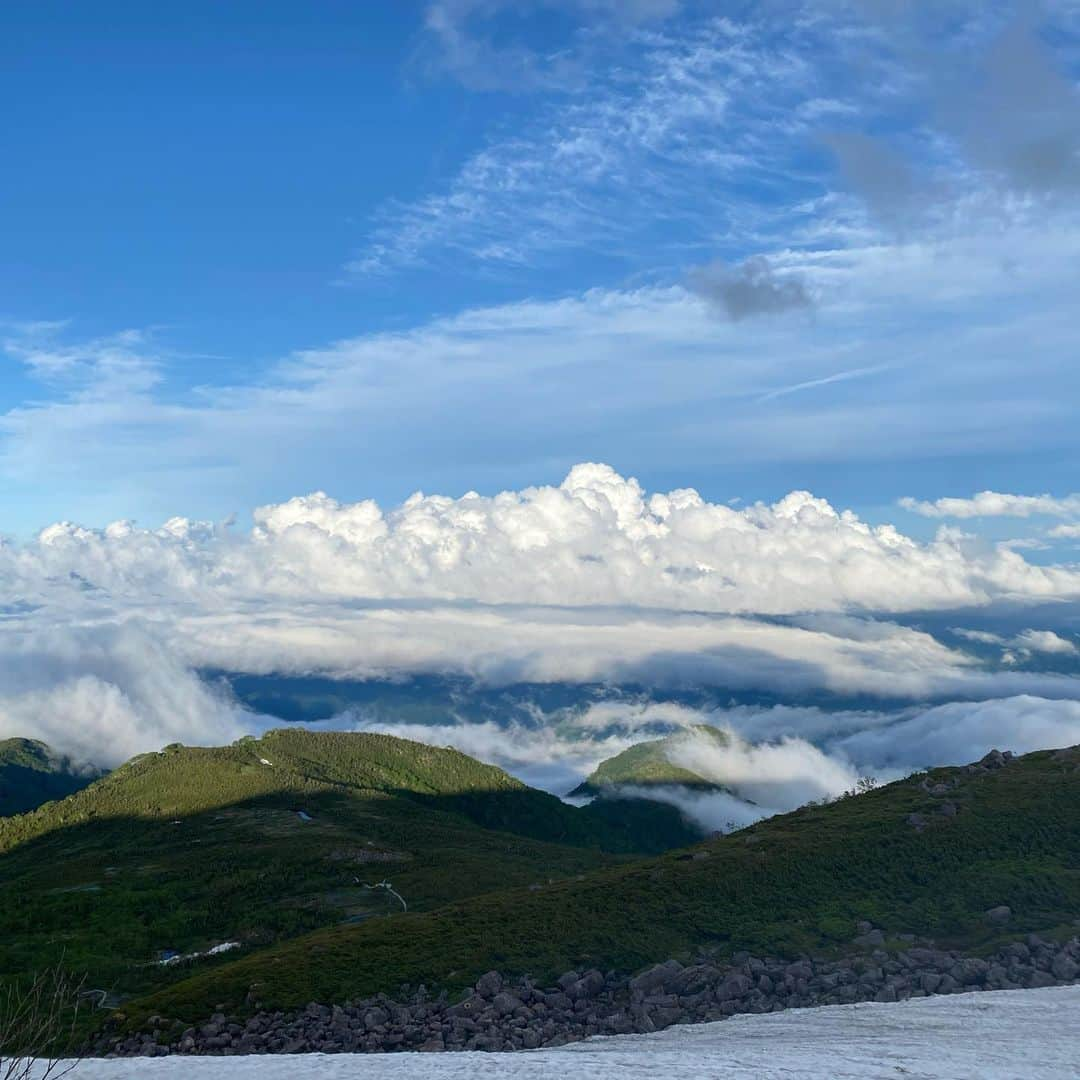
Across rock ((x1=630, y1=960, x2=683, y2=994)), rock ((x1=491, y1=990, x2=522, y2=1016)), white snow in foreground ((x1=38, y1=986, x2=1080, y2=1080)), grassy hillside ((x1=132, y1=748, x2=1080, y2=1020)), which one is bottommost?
grassy hillside ((x1=132, y1=748, x2=1080, y2=1020))

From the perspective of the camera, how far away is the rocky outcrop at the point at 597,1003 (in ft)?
227

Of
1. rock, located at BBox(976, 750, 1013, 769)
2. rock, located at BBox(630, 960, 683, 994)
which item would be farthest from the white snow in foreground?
rock, located at BBox(976, 750, 1013, 769)

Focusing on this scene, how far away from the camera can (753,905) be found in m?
99.2

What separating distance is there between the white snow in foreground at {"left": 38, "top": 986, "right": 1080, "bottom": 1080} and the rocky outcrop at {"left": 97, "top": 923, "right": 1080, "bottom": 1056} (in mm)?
4286

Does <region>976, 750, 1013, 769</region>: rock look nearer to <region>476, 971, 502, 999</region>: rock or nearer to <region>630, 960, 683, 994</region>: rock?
<region>630, 960, 683, 994</region>: rock

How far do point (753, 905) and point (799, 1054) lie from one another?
49.7 metres

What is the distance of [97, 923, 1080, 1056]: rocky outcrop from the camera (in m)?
69.1

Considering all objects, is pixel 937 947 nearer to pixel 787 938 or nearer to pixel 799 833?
pixel 787 938

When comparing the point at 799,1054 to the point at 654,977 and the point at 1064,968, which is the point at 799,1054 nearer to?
the point at 654,977

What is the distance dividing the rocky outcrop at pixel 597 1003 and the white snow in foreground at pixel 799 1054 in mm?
4286

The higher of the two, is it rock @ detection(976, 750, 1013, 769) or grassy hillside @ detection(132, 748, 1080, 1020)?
rock @ detection(976, 750, 1013, 769)

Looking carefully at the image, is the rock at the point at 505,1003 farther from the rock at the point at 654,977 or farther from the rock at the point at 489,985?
the rock at the point at 654,977

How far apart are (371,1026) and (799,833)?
7278 centimetres

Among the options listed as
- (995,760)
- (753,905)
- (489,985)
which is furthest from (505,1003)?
(995,760)
